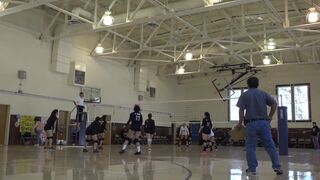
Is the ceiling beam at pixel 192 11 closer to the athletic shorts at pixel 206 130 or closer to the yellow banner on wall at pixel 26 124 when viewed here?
the athletic shorts at pixel 206 130

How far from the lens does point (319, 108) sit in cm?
2320

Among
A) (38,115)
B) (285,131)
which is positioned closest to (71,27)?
(38,115)

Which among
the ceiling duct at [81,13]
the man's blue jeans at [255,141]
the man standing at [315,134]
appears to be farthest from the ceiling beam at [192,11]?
the man standing at [315,134]

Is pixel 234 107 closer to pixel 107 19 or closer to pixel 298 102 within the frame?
pixel 298 102

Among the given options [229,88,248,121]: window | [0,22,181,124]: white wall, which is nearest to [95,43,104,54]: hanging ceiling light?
[0,22,181,124]: white wall

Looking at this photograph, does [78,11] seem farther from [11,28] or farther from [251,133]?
[251,133]

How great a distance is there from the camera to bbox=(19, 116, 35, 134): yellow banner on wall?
53.7 ft

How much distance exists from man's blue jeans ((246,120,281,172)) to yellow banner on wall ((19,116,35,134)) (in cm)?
1326

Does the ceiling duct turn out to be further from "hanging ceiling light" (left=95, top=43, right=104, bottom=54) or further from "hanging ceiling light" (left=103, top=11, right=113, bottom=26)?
"hanging ceiling light" (left=103, top=11, right=113, bottom=26)

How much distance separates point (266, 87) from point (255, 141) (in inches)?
814

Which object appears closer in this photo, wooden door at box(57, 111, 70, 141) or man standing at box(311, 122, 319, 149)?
wooden door at box(57, 111, 70, 141)

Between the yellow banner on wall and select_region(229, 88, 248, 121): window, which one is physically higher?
select_region(229, 88, 248, 121): window

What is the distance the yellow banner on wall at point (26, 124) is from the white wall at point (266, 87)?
1180 centimetres

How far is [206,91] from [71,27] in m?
13.8
